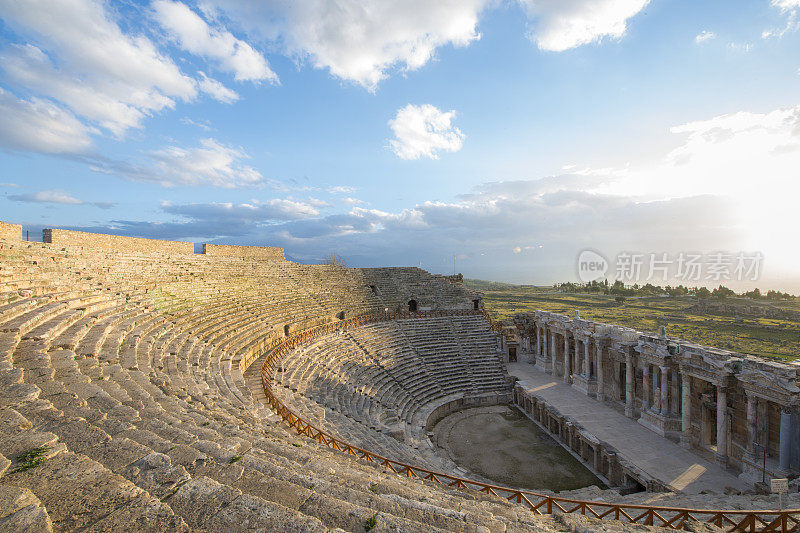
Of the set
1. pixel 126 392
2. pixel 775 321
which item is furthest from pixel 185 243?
pixel 775 321

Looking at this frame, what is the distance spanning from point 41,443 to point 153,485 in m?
1.77

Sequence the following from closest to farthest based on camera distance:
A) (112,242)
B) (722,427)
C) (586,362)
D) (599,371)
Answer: (722,427), (599,371), (586,362), (112,242)

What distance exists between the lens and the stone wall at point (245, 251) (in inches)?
1161

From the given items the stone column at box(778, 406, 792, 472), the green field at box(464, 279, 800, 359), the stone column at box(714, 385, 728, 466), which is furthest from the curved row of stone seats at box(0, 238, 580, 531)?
the green field at box(464, 279, 800, 359)

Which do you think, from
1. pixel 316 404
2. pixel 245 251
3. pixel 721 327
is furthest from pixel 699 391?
pixel 245 251

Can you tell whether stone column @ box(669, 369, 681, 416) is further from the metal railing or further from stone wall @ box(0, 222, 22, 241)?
stone wall @ box(0, 222, 22, 241)

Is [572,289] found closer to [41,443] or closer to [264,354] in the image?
[264,354]

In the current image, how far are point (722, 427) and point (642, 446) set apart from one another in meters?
2.98

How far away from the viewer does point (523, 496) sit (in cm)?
629

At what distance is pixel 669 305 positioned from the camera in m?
59.0

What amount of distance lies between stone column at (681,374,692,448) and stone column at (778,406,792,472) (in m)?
3.31

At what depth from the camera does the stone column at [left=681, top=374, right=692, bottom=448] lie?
1542cm

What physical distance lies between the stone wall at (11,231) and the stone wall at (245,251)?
40.6 ft

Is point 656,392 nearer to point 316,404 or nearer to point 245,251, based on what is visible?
point 316,404
